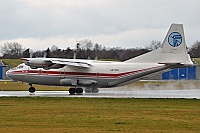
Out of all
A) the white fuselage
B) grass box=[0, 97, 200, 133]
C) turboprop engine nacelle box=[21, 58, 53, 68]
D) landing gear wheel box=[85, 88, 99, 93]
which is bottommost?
grass box=[0, 97, 200, 133]

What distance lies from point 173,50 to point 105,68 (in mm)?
7090

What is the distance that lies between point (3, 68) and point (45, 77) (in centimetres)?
5447

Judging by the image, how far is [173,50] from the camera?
52.5 metres

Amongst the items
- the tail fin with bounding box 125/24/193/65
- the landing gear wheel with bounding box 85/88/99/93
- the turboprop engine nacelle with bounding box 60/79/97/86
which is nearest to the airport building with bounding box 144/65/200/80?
the landing gear wheel with bounding box 85/88/99/93

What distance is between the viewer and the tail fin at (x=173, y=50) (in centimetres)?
5216

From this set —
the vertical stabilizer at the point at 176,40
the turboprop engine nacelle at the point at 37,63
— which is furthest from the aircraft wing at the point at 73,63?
the vertical stabilizer at the point at 176,40

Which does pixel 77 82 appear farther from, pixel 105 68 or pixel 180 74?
pixel 180 74

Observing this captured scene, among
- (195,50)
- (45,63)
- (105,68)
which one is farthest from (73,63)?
(195,50)

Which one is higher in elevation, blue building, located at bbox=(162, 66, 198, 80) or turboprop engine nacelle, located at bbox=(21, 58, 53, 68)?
turboprop engine nacelle, located at bbox=(21, 58, 53, 68)

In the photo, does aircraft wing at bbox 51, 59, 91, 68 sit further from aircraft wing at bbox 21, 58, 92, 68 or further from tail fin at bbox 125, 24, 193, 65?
tail fin at bbox 125, 24, 193, 65

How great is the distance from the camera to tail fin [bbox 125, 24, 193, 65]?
171 ft

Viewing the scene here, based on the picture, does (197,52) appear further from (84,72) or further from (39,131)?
(39,131)

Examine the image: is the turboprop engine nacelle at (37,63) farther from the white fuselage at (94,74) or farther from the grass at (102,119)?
the grass at (102,119)

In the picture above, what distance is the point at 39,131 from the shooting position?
71.5 ft
